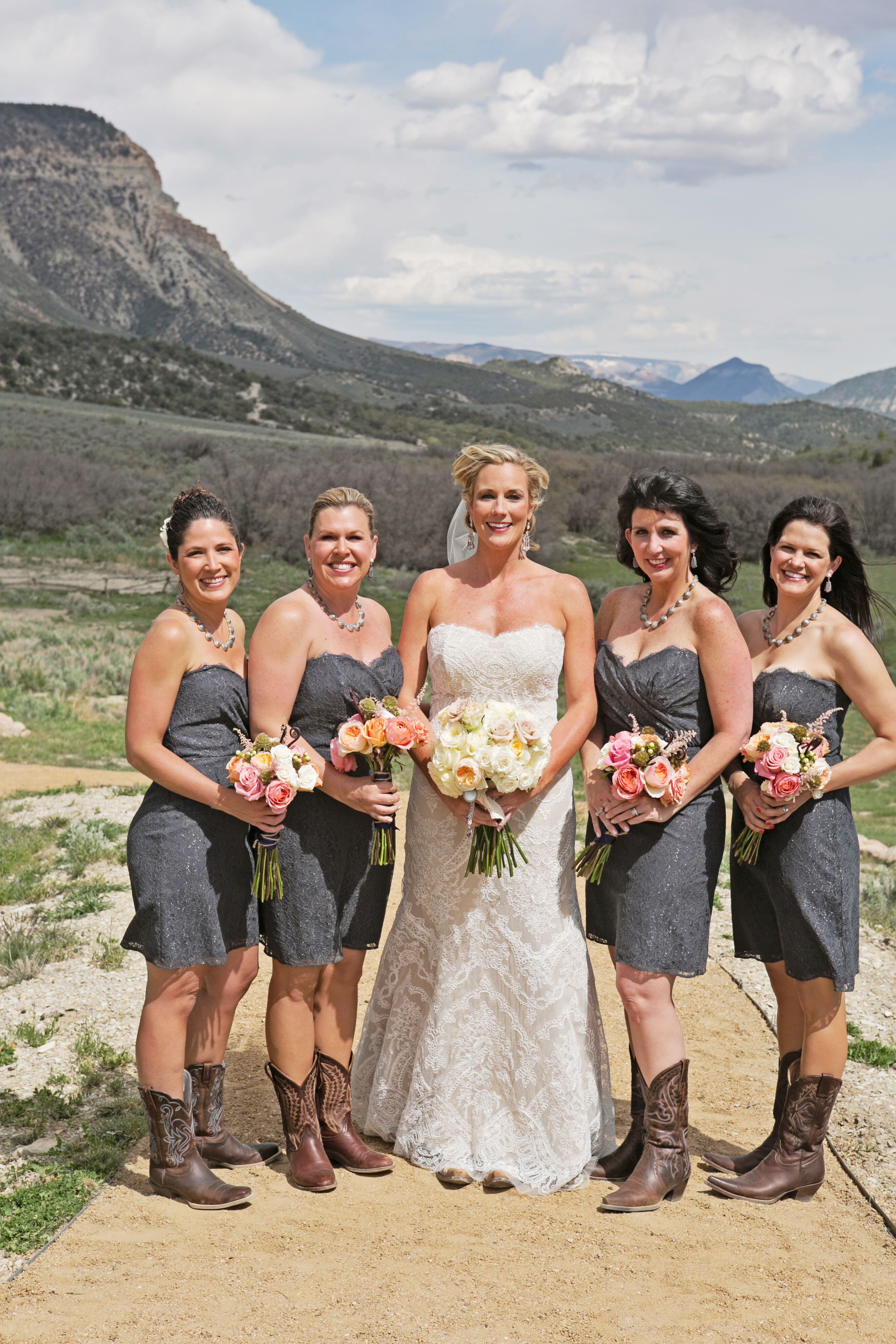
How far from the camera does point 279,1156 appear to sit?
4582 millimetres

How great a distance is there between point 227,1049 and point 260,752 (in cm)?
264

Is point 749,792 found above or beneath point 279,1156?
above

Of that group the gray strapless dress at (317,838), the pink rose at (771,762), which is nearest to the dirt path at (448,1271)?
the gray strapless dress at (317,838)

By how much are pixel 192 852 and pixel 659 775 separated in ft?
5.46

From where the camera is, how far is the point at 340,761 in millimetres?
4078

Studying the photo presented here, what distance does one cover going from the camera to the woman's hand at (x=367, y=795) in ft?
13.3

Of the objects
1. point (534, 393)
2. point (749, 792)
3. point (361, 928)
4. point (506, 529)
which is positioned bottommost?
point (361, 928)

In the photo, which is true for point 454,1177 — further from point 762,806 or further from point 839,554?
point 839,554

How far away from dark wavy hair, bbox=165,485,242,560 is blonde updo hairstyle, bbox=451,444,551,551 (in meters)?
0.86

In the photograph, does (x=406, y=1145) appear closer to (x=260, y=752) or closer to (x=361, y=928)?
(x=361, y=928)

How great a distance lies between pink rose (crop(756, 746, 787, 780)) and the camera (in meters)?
3.92

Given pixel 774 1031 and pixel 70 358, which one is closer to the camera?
pixel 774 1031

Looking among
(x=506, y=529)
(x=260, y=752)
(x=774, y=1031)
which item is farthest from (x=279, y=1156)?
(x=774, y=1031)

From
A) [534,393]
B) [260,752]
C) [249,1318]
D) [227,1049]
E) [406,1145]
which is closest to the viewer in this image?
[249,1318]
